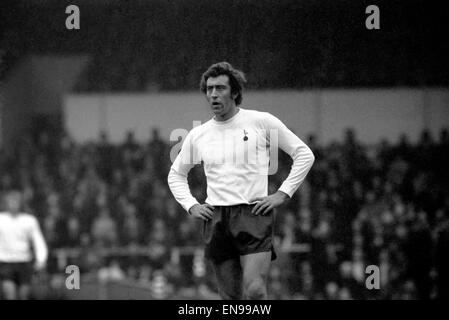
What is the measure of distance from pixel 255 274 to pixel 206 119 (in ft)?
12.2

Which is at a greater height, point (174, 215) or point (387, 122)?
point (387, 122)

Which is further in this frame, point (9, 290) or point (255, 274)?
point (9, 290)

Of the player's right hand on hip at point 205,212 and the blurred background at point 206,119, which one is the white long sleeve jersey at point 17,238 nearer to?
the blurred background at point 206,119

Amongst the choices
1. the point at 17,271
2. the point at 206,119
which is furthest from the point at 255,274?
the point at 17,271

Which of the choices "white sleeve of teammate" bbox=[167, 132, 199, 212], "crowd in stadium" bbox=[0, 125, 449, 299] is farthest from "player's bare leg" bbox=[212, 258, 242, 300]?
"crowd in stadium" bbox=[0, 125, 449, 299]

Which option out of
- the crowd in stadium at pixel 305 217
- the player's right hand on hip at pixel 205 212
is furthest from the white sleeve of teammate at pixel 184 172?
the crowd in stadium at pixel 305 217

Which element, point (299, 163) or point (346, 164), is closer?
point (299, 163)

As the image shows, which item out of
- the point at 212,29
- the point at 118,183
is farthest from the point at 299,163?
the point at 118,183

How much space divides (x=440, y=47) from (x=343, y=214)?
8.63ft

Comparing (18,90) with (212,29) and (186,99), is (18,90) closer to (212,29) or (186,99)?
(186,99)

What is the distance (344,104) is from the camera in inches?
423

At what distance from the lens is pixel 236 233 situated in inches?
226

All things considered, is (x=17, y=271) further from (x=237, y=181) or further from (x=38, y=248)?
(x=237, y=181)

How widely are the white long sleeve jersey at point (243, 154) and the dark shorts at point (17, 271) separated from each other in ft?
14.1
